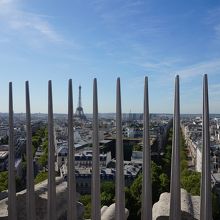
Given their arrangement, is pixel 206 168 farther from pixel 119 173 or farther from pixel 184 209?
pixel 119 173

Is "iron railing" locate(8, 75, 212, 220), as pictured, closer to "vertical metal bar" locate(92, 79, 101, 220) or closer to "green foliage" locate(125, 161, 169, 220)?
"vertical metal bar" locate(92, 79, 101, 220)

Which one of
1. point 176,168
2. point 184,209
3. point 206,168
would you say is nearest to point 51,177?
point 176,168

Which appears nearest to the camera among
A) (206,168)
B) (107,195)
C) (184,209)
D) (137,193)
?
(206,168)

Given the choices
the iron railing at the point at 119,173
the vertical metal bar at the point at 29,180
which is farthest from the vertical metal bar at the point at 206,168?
the vertical metal bar at the point at 29,180

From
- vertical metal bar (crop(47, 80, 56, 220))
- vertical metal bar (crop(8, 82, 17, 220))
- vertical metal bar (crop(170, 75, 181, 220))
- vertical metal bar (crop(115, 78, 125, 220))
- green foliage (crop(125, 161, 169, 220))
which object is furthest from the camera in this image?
green foliage (crop(125, 161, 169, 220))

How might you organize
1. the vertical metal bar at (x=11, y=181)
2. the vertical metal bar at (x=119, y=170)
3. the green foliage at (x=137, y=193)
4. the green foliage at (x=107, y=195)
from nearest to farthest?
the vertical metal bar at (x=119, y=170) → the vertical metal bar at (x=11, y=181) → the green foliage at (x=137, y=193) → the green foliage at (x=107, y=195)

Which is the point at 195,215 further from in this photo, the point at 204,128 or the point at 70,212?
the point at 70,212

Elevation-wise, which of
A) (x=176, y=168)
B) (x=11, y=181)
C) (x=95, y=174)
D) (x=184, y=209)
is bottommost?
(x=184, y=209)

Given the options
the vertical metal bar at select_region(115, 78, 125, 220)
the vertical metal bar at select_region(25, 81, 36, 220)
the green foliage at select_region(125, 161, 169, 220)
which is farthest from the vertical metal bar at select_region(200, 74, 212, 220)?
the green foliage at select_region(125, 161, 169, 220)

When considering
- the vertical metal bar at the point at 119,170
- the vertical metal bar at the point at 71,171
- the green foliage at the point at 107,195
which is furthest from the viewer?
the green foliage at the point at 107,195

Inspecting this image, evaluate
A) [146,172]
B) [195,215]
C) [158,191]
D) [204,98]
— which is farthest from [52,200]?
[158,191]

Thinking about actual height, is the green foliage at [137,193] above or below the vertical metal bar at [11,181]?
below

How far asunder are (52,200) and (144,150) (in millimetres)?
1842

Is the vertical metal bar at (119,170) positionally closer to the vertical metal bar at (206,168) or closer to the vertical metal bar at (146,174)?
the vertical metal bar at (146,174)
